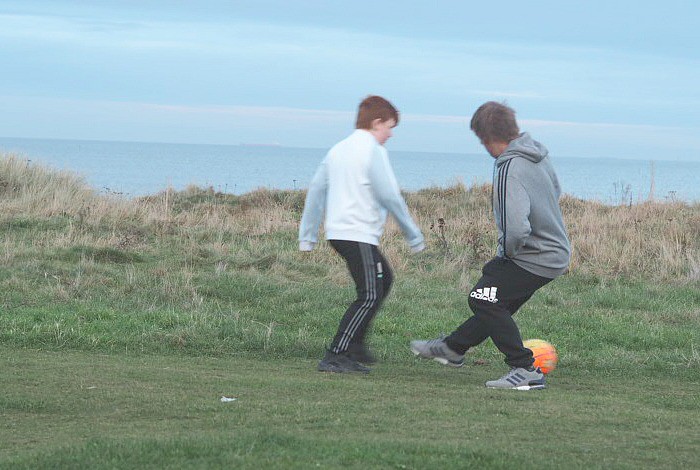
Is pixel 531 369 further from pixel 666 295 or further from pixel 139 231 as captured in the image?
pixel 139 231

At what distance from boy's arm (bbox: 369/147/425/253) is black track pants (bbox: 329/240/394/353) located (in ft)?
0.98

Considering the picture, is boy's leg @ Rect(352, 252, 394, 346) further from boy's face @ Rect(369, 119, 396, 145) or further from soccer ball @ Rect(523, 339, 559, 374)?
soccer ball @ Rect(523, 339, 559, 374)

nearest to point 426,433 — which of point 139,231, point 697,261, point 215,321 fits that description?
point 215,321

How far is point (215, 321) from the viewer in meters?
10.4

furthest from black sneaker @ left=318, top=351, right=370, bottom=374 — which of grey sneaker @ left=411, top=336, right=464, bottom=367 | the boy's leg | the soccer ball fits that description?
the soccer ball

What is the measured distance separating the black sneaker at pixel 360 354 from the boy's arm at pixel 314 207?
33.4 inches

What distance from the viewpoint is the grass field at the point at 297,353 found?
5480 mm

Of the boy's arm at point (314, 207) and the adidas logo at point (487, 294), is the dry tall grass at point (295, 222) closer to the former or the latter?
the boy's arm at point (314, 207)

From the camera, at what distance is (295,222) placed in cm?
1964

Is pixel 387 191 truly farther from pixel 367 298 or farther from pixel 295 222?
pixel 295 222

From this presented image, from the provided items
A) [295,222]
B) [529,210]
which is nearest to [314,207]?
[529,210]

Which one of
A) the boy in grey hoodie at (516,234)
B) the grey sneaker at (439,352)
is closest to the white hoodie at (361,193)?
the boy in grey hoodie at (516,234)

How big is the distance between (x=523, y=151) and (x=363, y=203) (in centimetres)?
124

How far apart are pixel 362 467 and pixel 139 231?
12822 millimetres
